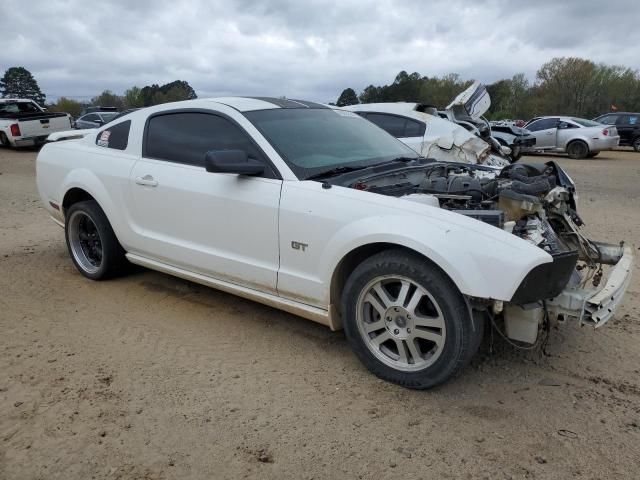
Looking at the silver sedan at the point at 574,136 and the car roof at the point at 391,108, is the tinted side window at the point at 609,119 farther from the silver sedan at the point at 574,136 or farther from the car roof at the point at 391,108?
the car roof at the point at 391,108

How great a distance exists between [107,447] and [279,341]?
142cm

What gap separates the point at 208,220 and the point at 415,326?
1670 millimetres

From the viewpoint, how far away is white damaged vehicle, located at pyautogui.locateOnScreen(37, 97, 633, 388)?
2.98 m

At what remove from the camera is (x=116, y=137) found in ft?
15.7

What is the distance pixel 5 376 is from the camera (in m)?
3.40

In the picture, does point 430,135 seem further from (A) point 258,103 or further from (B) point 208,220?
(B) point 208,220

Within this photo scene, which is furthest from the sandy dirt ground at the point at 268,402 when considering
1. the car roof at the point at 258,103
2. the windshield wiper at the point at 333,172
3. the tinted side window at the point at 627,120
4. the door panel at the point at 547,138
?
the tinted side window at the point at 627,120

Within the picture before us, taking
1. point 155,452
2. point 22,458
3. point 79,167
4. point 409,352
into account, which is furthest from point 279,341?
point 79,167

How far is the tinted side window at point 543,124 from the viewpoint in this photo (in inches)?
746

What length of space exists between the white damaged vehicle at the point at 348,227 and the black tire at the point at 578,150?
15.7 m

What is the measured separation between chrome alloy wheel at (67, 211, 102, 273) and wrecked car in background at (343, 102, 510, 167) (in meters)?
5.17

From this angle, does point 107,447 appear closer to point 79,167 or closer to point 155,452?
point 155,452

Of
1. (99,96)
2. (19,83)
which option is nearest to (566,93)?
(99,96)

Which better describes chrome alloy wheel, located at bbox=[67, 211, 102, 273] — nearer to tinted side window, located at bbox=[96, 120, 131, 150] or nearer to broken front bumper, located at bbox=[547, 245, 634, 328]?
tinted side window, located at bbox=[96, 120, 131, 150]
